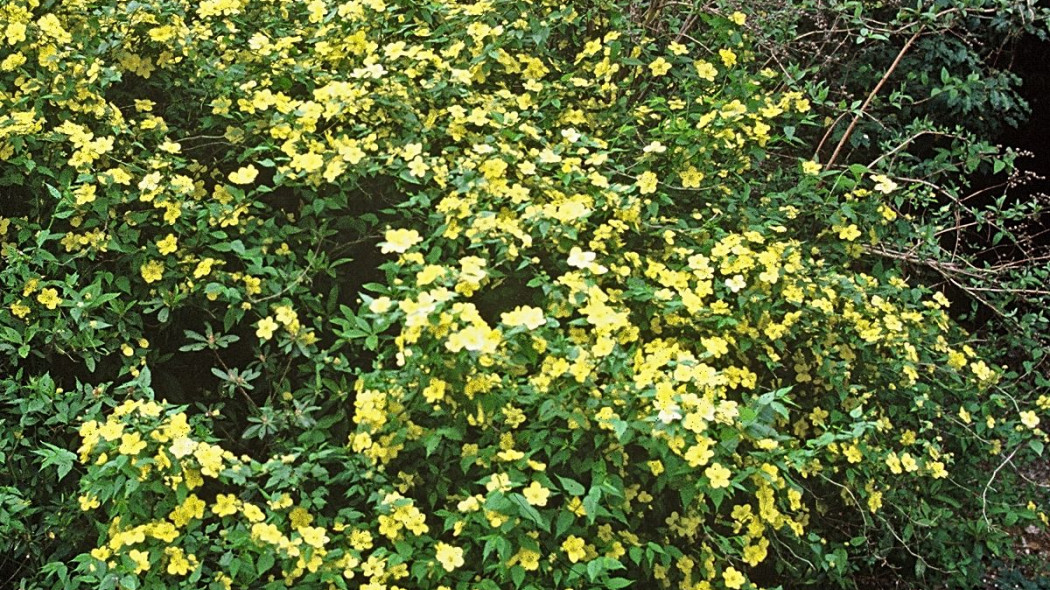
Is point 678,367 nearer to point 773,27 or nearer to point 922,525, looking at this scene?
point 922,525

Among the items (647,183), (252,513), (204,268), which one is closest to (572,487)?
(252,513)

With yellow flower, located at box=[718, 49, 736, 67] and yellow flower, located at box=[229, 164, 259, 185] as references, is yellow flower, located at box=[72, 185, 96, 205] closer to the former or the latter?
yellow flower, located at box=[229, 164, 259, 185]

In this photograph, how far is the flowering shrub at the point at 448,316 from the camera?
76.0 inches

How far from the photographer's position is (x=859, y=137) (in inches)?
167

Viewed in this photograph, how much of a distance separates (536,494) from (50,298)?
1.23m

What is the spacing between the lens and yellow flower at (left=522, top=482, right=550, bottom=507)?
1.83m

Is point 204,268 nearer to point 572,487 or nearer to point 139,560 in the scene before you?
point 139,560

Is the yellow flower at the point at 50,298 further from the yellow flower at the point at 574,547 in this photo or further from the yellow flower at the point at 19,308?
the yellow flower at the point at 574,547

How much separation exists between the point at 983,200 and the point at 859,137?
1222mm

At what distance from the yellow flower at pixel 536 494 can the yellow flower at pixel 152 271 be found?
1073 millimetres

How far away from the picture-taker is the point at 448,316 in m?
1.82

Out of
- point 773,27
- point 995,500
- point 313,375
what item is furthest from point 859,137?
point 313,375

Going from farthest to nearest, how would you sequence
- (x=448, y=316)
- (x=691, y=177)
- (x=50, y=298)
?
(x=691, y=177)
(x=50, y=298)
(x=448, y=316)

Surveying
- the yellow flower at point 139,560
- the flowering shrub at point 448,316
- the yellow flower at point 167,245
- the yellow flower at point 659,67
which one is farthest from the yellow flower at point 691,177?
the yellow flower at point 139,560
